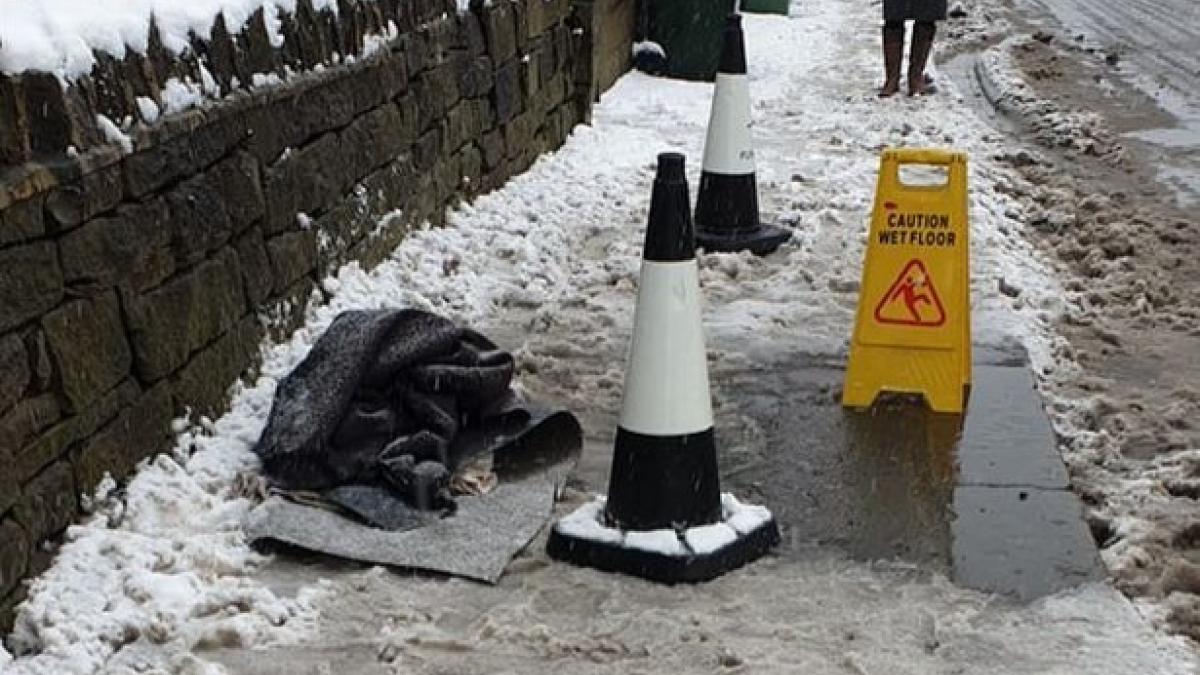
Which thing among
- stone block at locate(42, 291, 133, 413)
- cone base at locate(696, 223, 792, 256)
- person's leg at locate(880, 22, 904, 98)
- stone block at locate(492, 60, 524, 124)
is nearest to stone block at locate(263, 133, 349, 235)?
stone block at locate(42, 291, 133, 413)

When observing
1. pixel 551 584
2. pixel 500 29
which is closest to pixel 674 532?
pixel 551 584

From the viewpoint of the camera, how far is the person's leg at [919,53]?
12.3 m

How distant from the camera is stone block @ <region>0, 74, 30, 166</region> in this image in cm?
349

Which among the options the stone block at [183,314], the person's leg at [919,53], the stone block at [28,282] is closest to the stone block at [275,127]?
the stone block at [183,314]

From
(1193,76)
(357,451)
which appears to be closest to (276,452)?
(357,451)

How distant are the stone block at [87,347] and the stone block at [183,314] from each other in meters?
0.08

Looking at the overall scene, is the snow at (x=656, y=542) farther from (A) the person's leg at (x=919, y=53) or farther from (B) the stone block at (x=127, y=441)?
(A) the person's leg at (x=919, y=53)

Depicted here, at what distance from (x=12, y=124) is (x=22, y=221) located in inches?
8.8

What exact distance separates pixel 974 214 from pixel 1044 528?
406cm

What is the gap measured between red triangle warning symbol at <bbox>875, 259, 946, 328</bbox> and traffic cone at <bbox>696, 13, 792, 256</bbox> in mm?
2074

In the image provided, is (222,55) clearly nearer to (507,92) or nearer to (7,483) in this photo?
(7,483)

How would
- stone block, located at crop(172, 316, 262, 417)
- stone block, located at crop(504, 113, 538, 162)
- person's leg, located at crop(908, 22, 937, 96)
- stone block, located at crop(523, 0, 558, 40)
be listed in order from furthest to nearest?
person's leg, located at crop(908, 22, 937, 96), stone block, located at crop(523, 0, 558, 40), stone block, located at crop(504, 113, 538, 162), stone block, located at crop(172, 316, 262, 417)

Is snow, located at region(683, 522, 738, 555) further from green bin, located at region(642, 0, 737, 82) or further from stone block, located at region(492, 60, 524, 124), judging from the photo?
green bin, located at region(642, 0, 737, 82)

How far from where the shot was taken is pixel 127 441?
4020mm
